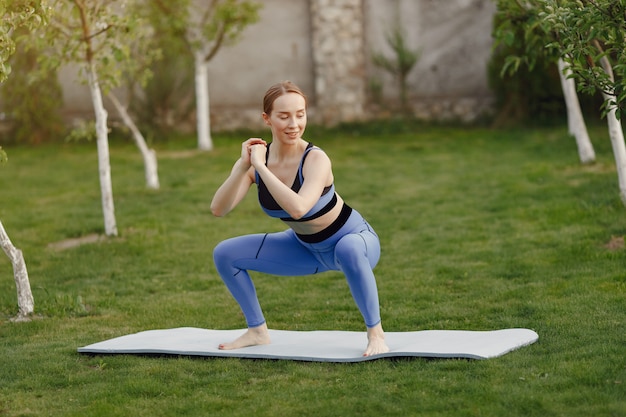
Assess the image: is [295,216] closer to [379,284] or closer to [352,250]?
[352,250]

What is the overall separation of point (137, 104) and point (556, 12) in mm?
11749

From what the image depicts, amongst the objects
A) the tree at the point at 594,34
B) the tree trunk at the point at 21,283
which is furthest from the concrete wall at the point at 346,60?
the tree at the point at 594,34

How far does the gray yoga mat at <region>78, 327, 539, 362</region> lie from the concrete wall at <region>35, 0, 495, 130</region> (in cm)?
1109

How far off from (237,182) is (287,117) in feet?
1.46

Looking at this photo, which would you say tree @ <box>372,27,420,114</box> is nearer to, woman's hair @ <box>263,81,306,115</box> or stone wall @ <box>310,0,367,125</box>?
stone wall @ <box>310,0,367,125</box>

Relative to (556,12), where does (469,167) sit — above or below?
below

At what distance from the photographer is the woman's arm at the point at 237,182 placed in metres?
5.49

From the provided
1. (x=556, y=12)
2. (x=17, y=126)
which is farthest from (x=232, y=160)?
(x=556, y=12)

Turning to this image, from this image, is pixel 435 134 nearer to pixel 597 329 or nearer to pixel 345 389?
pixel 597 329

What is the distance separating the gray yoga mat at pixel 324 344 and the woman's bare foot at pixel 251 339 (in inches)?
2.2

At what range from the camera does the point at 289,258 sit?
5.70m

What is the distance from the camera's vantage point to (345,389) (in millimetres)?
4961

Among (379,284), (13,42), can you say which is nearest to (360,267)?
(379,284)

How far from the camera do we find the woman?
17.4ft
